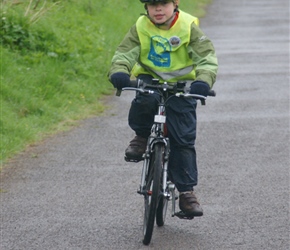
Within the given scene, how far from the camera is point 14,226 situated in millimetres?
7180

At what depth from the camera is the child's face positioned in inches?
255

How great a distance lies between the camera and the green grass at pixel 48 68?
1090cm

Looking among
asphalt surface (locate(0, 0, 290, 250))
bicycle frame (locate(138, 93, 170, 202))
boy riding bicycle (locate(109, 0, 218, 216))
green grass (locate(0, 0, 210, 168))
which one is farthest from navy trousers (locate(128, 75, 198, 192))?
green grass (locate(0, 0, 210, 168))

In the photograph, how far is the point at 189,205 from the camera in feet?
22.2

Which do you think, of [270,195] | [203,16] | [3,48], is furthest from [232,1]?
[270,195]

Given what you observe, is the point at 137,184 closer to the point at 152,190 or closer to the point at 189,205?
the point at 189,205

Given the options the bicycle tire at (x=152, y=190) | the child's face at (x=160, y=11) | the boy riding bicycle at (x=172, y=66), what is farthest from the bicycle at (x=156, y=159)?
the child's face at (x=160, y=11)

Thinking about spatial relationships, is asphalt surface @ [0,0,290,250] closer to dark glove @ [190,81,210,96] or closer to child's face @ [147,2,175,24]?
dark glove @ [190,81,210,96]

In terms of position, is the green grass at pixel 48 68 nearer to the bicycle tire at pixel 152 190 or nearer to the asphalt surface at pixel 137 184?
the asphalt surface at pixel 137 184

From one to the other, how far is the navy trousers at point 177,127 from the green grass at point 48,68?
113 inches

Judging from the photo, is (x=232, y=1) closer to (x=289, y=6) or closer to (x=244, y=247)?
(x=289, y=6)

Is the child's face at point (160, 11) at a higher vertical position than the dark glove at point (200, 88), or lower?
higher

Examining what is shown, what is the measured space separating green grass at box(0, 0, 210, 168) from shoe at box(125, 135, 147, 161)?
269 cm

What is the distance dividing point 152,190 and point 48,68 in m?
6.68
